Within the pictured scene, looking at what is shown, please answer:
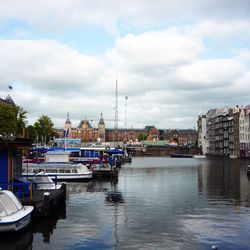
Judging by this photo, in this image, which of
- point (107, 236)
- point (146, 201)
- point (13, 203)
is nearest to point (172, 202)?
point (146, 201)

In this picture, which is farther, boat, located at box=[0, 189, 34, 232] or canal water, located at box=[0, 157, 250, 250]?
canal water, located at box=[0, 157, 250, 250]

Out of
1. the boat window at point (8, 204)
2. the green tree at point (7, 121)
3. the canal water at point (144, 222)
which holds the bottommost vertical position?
the canal water at point (144, 222)

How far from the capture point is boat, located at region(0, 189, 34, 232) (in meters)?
29.4

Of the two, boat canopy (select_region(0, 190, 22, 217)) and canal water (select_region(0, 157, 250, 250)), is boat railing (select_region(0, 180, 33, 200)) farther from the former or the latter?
boat canopy (select_region(0, 190, 22, 217))

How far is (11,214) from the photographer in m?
30.7

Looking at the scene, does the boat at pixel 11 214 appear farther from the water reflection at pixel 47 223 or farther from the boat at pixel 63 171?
the boat at pixel 63 171

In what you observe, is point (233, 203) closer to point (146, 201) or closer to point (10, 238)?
point (146, 201)

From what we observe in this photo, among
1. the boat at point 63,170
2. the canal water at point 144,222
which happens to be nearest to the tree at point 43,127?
the boat at point 63,170

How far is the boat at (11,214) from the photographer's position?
96.3ft

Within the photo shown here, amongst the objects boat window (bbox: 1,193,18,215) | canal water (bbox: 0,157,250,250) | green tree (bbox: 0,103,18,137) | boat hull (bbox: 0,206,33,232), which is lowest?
canal water (bbox: 0,157,250,250)

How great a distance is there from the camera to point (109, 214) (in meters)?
41.2

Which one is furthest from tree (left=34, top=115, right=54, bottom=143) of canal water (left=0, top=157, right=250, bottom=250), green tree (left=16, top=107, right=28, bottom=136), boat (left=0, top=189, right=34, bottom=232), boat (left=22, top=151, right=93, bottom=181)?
boat (left=0, top=189, right=34, bottom=232)

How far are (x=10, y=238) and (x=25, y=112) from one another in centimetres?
10674

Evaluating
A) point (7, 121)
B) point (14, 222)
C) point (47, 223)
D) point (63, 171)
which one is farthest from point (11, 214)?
point (7, 121)
